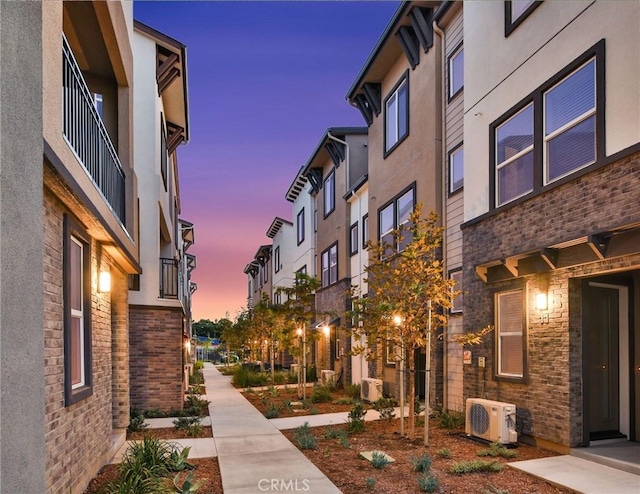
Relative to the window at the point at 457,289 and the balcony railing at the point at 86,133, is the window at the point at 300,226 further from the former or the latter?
the balcony railing at the point at 86,133

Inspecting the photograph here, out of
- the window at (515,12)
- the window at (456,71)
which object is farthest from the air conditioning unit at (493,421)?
the window at (456,71)

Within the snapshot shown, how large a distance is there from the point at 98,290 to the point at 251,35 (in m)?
4.12

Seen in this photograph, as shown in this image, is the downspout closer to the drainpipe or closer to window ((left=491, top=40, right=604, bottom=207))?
the drainpipe

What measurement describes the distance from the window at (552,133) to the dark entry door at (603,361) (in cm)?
200

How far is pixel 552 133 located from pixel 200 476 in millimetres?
7321

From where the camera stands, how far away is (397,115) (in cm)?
1547

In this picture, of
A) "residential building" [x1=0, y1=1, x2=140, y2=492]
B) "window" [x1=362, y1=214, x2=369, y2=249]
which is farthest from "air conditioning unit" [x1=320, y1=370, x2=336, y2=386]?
"residential building" [x1=0, y1=1, x2=140, y2=492]

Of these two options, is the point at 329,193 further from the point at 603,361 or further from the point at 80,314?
the point at 80,314

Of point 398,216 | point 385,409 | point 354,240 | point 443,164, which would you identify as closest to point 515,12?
point 443,164

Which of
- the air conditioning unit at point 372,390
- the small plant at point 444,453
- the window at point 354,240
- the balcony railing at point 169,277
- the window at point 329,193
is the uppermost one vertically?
the window at point 329,193

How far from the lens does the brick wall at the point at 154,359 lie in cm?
1256

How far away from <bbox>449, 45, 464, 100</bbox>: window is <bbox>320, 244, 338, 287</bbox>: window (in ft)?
33.8

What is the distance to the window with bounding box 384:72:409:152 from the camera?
48.5 feet

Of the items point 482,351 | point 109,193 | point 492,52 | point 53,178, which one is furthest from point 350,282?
point 53,178
